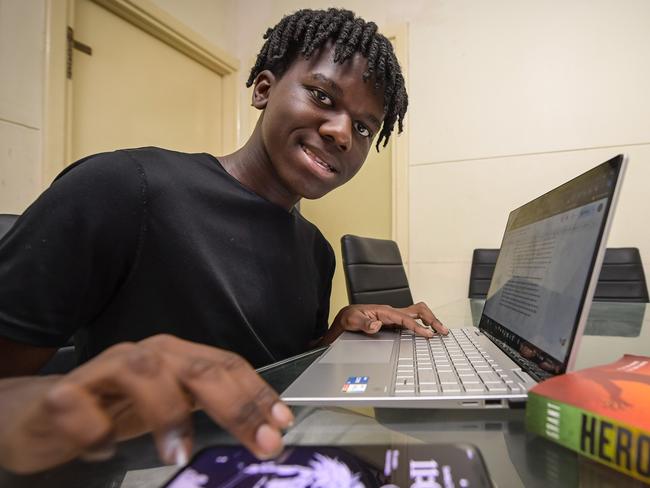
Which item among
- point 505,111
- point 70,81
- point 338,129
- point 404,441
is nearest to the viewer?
point 404,441

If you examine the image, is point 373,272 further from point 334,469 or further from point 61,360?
point 334,469

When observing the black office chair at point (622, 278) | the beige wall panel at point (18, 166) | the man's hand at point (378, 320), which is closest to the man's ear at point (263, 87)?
the man's hand at point (378, 320)

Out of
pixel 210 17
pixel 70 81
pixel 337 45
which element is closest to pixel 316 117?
pixel 337 45

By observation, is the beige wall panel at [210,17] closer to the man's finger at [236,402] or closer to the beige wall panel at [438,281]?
the beige wall panel at [438,281]

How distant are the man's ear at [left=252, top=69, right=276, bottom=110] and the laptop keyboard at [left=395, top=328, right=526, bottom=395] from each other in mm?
545

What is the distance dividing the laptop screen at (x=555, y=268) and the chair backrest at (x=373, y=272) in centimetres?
60

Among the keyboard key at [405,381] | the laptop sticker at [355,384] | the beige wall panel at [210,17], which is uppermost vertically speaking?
the beige wall panel at [210,17]

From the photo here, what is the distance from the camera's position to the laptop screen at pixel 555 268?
41cm

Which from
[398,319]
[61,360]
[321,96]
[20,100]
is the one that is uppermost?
[20,100]

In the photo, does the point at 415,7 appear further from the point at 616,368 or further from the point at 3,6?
the point at 616,368

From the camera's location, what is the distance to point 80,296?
552mm

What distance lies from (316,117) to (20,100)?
4.23ft

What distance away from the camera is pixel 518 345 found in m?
0.55

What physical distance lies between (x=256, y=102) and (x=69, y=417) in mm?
731
